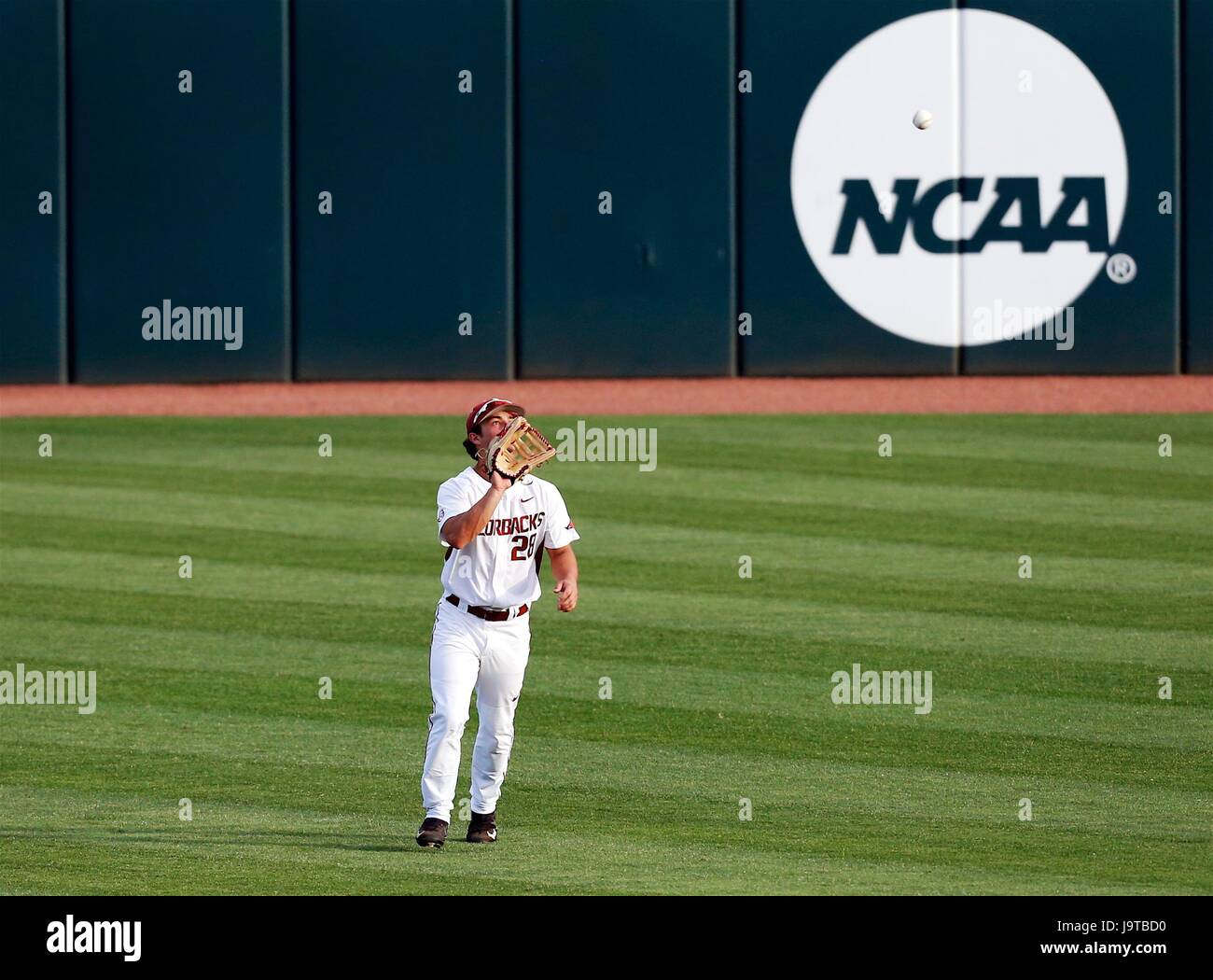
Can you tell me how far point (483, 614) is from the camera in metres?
8.63

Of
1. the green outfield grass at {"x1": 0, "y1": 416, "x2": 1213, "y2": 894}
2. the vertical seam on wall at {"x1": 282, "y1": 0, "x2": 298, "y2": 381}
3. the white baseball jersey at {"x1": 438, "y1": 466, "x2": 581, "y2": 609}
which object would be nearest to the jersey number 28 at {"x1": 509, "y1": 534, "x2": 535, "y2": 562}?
the white baseball jersey at {"x1": 438, "y1": 466, "x2": 581, "y2": 609}

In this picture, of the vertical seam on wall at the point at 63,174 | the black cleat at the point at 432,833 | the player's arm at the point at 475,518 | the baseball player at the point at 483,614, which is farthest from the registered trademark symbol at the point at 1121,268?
the black cleat at the point at 432,833

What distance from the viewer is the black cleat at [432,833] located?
28.2 feet

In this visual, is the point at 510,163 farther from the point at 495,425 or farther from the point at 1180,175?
the point at 495,425

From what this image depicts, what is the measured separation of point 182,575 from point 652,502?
4.47m

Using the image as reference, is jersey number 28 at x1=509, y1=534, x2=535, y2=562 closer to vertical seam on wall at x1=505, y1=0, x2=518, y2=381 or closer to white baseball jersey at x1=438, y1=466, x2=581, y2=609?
white baseball jersey at x1=438, y1=466, x2=581, y2=609

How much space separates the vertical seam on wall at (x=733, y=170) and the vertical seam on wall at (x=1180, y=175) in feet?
16.4

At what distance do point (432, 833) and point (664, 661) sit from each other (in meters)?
4.29

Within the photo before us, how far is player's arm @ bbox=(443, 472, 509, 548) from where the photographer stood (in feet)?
27.4

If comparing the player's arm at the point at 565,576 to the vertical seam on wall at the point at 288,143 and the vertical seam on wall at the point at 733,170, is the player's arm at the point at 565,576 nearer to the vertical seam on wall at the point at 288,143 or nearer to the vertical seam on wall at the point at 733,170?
the vertical seam on wall at the point at 733,170

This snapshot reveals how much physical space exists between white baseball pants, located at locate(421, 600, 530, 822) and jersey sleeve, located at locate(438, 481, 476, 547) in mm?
403

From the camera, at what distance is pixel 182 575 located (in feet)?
50.4
